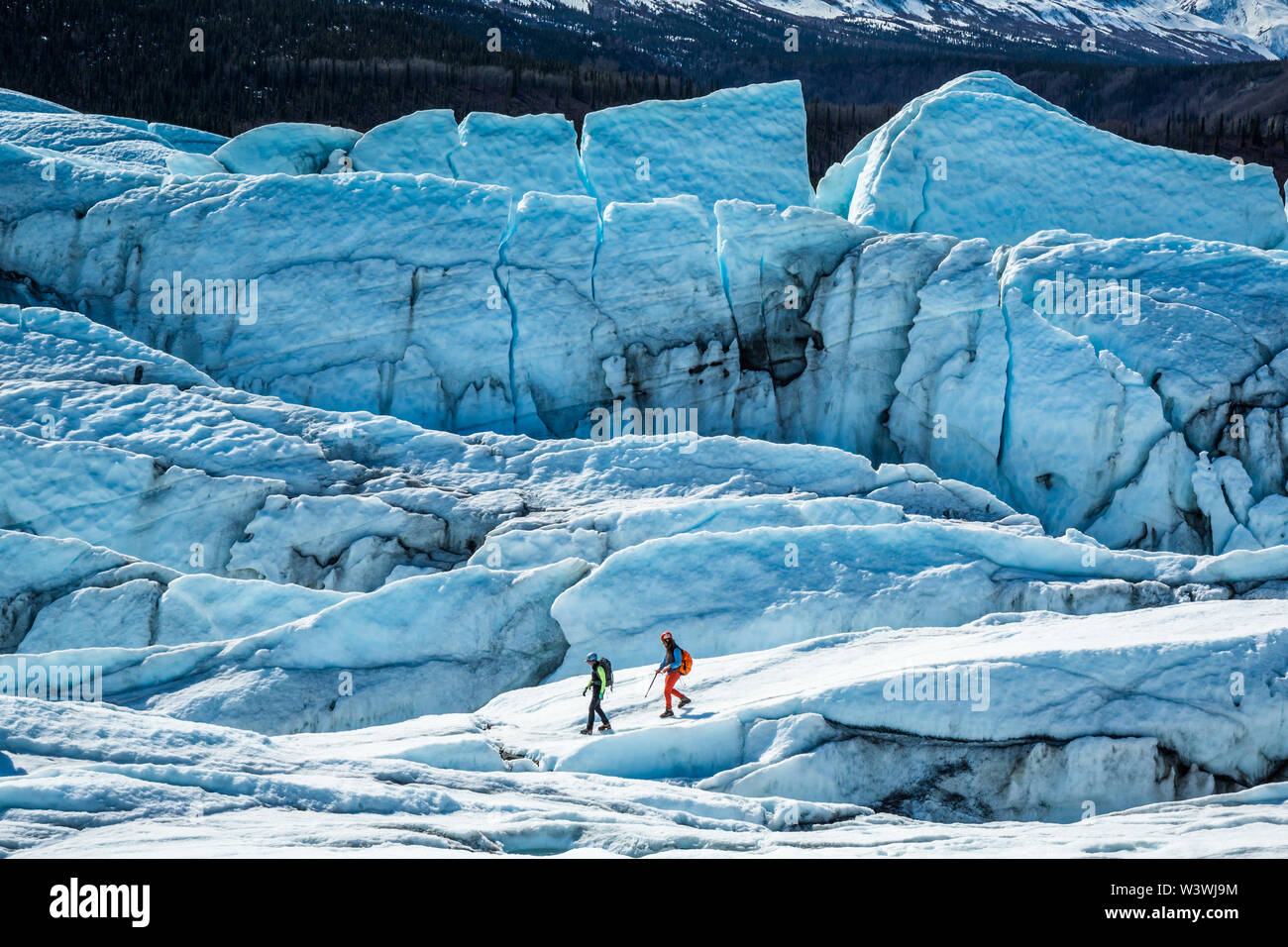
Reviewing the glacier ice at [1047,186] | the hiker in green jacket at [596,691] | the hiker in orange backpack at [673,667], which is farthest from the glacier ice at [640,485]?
the hiker in green jacket at [596,691]

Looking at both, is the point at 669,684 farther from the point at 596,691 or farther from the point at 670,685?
the point at 596,691

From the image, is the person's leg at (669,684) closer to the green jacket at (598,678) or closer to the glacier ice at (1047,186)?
the green jacket at (598,678)

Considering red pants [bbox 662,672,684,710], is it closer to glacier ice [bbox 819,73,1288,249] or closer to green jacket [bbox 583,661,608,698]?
green jacket [bbox 583,661,608,698]

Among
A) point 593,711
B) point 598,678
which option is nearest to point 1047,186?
point 598,678

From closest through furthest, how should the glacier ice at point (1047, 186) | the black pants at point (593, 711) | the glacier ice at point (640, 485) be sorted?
1. the glacier ice at point (640, 485)
2. the black pants at point (593, 711)
3. the glacier ice at point (1047, 186)

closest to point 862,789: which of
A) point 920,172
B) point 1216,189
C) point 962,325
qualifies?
point 962,325

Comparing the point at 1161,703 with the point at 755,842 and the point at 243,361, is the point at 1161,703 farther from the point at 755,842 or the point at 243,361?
the point at 243,361

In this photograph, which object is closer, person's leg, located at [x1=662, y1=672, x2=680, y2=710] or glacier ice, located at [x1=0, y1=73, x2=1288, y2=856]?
glacier ice, located at [x1=0, y1=73, x2=1288, y2=856]

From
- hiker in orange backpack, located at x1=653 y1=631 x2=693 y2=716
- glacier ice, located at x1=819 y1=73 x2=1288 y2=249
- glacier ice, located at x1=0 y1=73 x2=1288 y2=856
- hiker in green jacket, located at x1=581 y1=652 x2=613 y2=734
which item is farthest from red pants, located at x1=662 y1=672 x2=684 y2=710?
glacier ice, located at x1=819 y1=73 x2=1288 y2=249

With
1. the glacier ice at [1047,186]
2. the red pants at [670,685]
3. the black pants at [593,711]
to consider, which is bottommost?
the black pants at [593,711]

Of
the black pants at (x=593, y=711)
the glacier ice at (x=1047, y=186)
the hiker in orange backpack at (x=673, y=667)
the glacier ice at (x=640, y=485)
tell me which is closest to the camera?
the glacier ice at (x=640, y=485)

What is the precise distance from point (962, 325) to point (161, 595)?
12.3 meters

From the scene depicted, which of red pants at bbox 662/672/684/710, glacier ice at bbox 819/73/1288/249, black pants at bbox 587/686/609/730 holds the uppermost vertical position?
glacier ice at bbox 819/73/1288/249

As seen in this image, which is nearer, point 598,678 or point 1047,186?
point 598,678
